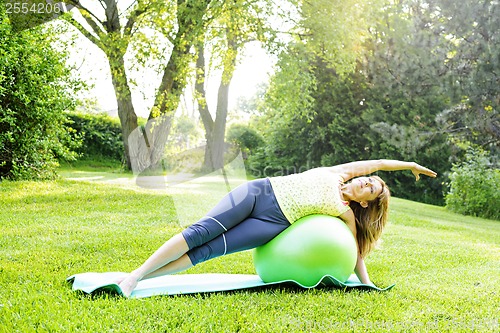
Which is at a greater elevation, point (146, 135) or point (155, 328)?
point (146, 135)

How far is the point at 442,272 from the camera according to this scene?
495cm

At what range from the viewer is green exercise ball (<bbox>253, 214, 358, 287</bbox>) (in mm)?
3641

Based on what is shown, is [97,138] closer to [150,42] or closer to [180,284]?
[150,42]

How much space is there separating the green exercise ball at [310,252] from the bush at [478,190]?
9.35 metres

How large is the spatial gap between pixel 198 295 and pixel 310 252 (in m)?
0.80

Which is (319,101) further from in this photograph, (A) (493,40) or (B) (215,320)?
(B) (215,320)

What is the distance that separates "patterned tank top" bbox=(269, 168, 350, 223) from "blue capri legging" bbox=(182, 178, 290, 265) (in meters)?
0.06

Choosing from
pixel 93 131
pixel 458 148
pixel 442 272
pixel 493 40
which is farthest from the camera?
pixel 93 131

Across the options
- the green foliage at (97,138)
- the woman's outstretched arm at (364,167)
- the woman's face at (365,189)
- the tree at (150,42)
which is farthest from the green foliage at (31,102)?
the green foliage at (97,138)

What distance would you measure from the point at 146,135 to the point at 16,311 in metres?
10.1

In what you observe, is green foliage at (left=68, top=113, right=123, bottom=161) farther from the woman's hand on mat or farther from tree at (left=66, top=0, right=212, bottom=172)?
the woman's hand on mat

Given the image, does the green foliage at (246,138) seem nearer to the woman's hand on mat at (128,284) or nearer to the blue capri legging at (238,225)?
the blue capri legging at (238,225)

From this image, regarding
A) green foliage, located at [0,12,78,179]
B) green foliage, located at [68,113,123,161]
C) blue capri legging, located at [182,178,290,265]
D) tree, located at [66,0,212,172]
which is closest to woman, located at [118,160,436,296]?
blue capri legging, located at [182,178,290,265]

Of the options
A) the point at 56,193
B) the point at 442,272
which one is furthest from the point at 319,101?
the point at 442,272
